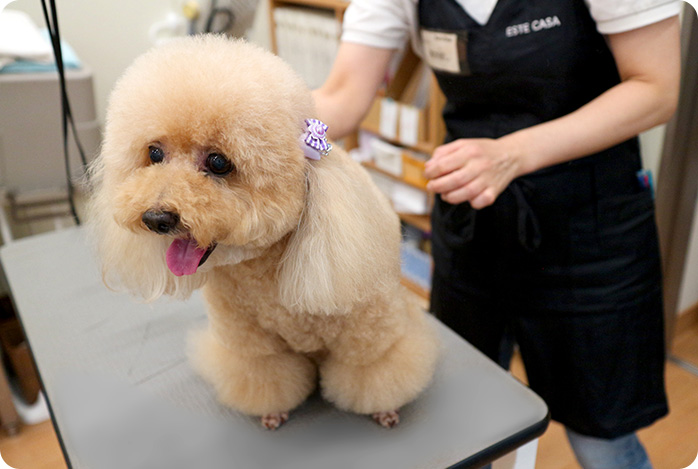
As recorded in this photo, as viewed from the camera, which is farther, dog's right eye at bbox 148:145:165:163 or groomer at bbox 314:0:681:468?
groomer at bbox 314:0:681:468

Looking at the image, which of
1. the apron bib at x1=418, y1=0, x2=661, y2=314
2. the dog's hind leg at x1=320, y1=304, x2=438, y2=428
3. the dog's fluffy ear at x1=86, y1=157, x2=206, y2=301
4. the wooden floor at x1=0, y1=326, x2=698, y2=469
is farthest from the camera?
the wooden floor at x1=0, y1=326, x2=698, y2=469

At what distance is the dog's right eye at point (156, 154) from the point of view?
1.83 feet

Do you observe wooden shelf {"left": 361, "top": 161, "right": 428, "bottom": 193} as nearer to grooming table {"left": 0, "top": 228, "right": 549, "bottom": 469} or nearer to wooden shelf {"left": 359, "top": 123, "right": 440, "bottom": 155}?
wooden shelf {"left": 359, "top": 123, "right": 440, "bottom": 155}

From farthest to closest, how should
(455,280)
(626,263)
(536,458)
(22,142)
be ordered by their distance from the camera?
(22,142) < (455,280) < (626,263) < (536,458)

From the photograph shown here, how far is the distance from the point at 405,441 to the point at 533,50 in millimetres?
598

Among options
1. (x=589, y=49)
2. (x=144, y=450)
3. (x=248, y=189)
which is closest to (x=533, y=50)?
(x=589, y=49)

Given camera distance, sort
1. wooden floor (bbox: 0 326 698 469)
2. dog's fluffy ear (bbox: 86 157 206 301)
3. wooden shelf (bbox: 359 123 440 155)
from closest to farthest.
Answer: dog's fluffy ear (bbox: 86 157 206 301) < wooden floor (bbox: 0 326 698 469) < wooden shelf (bbox: 359 123 440 155)

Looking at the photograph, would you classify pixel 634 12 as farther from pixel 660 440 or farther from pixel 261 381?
pixel 660 440

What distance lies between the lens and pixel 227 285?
0.68m

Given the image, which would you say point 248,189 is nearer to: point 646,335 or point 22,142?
point 646,335

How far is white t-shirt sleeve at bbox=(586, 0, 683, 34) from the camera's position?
75cm

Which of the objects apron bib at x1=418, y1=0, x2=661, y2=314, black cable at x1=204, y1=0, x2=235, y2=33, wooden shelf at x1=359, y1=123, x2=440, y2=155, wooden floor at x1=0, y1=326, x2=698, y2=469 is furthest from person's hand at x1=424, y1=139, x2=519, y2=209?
black cable at x1=204, y1=0, x2=235, y2=33

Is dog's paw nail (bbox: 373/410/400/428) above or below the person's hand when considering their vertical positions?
below

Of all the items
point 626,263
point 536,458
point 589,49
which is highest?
point 589,49
